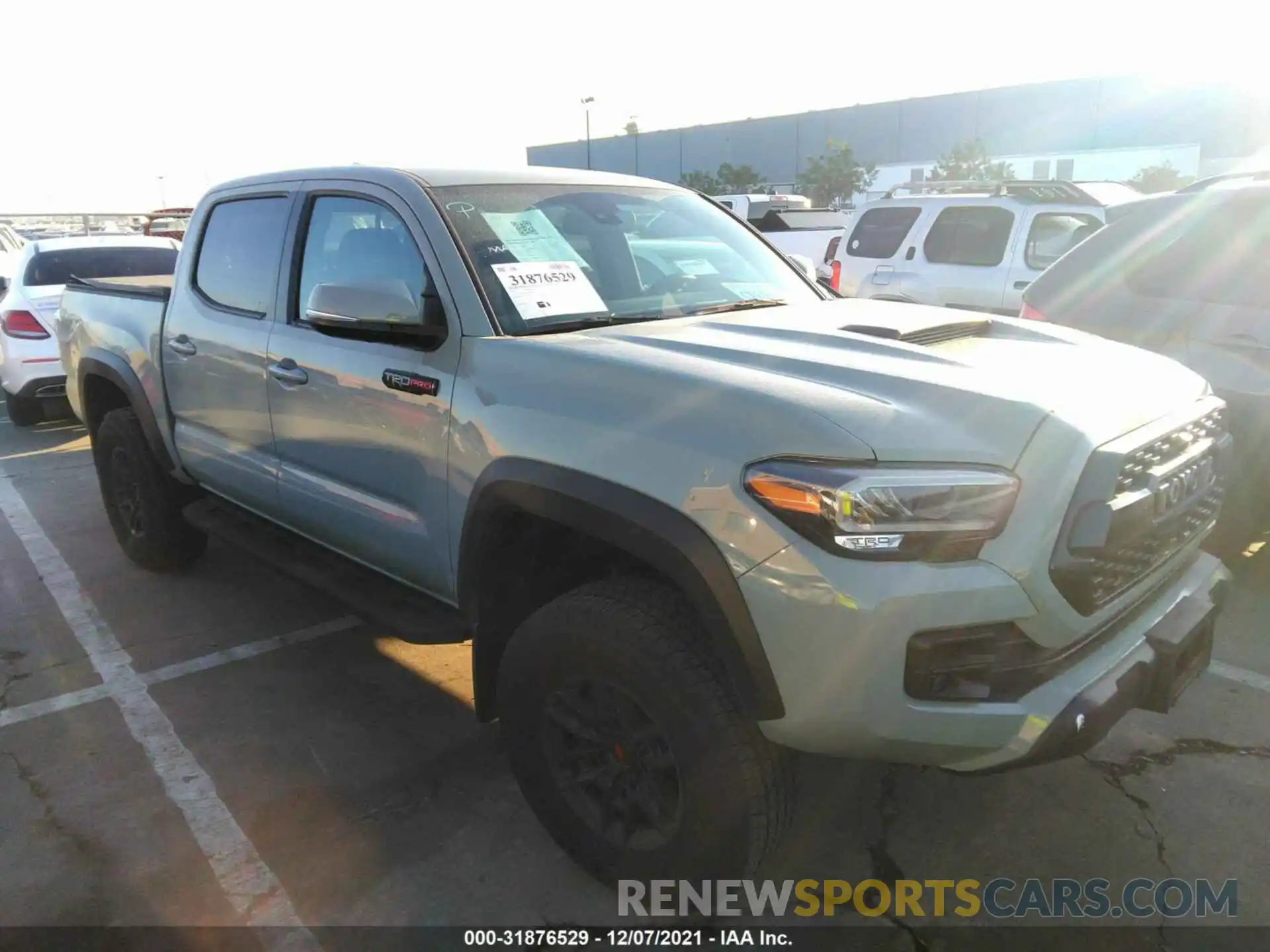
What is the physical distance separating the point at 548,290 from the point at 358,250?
84 cm

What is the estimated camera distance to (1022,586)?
1.94 m

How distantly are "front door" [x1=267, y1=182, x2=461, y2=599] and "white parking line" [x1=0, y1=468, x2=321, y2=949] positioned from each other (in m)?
0.89

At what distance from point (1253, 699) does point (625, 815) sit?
8.49 feet

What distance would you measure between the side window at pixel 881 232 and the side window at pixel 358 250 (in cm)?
763

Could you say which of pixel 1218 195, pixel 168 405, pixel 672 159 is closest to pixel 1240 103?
pixel 672 159

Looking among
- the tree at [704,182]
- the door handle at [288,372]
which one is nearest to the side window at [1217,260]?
the door handle at [288,372]

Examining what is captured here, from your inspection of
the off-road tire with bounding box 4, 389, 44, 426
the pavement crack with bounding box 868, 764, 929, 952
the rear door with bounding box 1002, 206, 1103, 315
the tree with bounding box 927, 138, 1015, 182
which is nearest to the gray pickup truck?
the pavement crack with bounding box 868, 764, 929, 952

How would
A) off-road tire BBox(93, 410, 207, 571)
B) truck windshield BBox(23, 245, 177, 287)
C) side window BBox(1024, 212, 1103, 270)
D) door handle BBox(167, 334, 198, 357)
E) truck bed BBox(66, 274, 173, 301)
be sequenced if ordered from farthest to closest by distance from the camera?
side window BBox(1024, 212, 1103, 270) → truck windshield BBox(23, 245, 177, 287) → off-road tire BBox(93, 410, 207, 571) → truck bed BBox(66, 274, 173, 301) → door handle BBox(167, 334, 198, 357)

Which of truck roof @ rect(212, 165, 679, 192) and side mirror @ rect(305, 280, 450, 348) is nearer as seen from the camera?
side mirror @ rect(305, 280, 450, 348)

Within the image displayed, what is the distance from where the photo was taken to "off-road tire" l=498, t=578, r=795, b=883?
6.95 feet

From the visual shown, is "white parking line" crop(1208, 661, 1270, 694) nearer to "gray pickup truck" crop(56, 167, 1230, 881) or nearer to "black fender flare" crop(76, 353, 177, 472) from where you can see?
"gray pickup truck" crop(56, 167, 1230, 881)

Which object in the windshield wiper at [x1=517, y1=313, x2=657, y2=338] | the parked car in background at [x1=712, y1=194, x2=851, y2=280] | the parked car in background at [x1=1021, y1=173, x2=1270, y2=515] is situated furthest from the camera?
the parked car in background at [x1=712, y1=194, x2=851, y2=280]

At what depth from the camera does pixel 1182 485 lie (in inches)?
91.7

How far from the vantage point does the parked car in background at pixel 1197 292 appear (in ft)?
13.6
